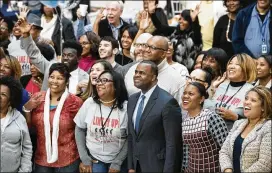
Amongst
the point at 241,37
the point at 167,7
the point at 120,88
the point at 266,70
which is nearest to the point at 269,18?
the point at 241,37

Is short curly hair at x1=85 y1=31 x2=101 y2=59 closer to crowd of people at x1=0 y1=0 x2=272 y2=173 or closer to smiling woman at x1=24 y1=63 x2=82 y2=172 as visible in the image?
crowd of people at x1=0 y1=0 x2=272 y2=173

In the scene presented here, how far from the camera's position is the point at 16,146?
7.93 m

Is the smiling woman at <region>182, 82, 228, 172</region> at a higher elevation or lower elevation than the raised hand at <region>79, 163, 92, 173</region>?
higher

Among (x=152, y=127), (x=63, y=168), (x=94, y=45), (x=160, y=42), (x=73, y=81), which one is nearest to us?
(x=152, y=127)

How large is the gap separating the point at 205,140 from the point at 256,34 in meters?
2.98

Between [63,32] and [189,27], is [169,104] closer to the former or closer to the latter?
[189,27]

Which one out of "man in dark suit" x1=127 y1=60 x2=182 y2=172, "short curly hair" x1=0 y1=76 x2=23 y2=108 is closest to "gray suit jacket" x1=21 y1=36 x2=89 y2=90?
"short curly hair" x1=0 y1=76 x2=23 y2=108

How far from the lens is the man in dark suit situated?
25.0 feet

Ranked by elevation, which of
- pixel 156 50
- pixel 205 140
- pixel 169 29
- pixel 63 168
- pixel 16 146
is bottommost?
pixel 63 168

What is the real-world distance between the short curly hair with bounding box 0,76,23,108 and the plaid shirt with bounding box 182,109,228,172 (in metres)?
2.02

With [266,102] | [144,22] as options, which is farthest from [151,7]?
[266,102]

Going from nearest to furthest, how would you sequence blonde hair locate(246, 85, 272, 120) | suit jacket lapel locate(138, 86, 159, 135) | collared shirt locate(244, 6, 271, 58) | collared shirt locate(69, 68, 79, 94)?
blonde hair locate(246, 85, 272, 120), suit jacket lapel locate(138, 86, 159, 135), collared shirt locate(69, 68, 79, 94), collared shirt locate(244, 6, 271, 58)

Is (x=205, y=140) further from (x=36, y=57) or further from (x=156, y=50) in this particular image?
(x=36, y=57)

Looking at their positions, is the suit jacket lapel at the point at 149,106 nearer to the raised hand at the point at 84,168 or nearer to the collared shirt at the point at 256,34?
the raised hand at the point at 84,168
